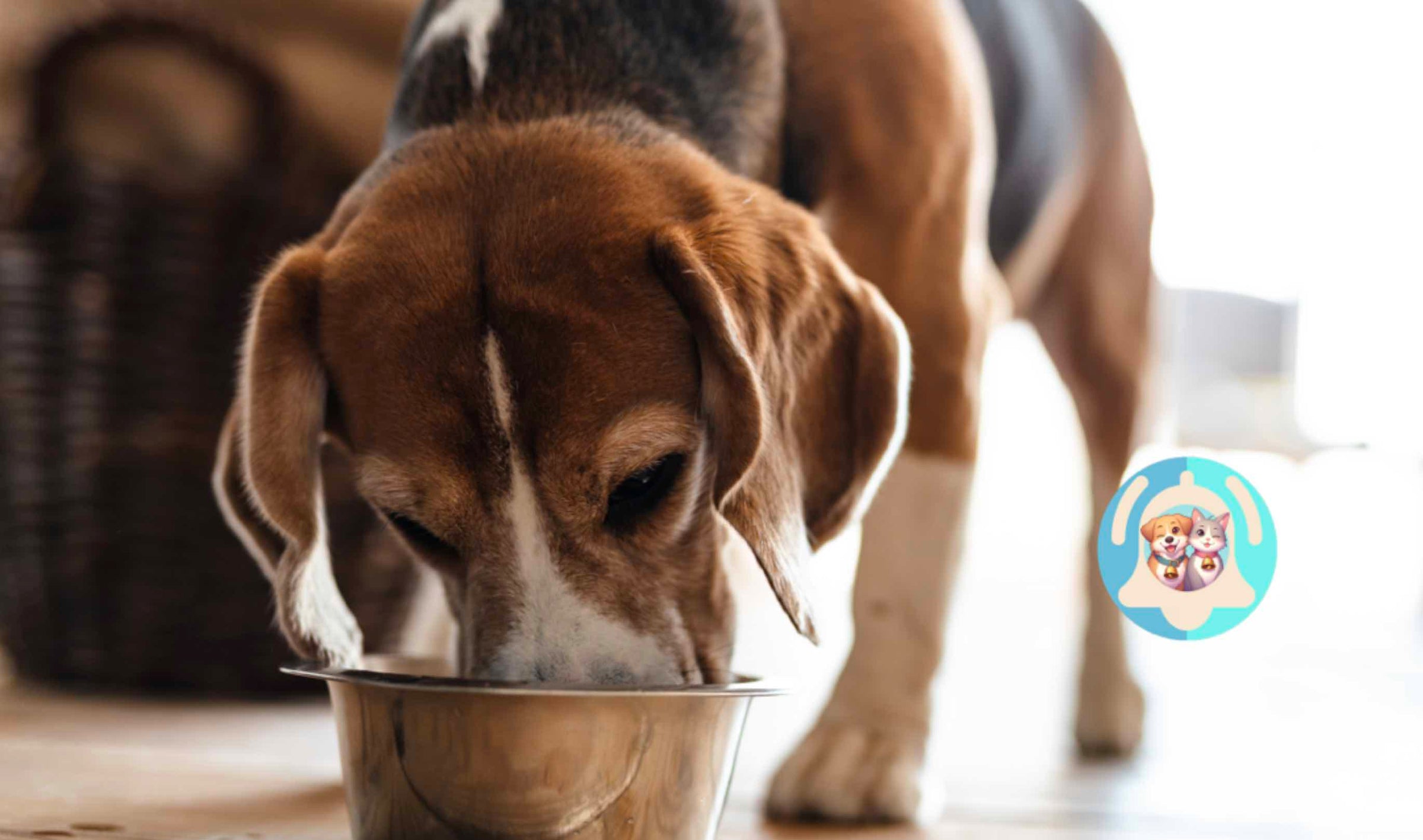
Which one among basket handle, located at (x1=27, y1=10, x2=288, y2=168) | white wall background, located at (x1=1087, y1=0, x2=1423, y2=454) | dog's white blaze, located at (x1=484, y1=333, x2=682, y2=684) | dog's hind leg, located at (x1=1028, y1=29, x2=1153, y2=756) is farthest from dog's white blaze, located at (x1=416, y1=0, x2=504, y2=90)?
dog's hind leg, located at (x1=1028, y1=29, x2=1153, y2=756)

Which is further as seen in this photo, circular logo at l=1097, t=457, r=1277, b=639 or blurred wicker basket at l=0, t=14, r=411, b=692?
blurred wicker basket at l=0, t=14, r=411, b=692

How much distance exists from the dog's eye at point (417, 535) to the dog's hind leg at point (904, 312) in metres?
0.49

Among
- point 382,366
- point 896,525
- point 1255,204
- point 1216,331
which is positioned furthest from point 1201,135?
point 382,366

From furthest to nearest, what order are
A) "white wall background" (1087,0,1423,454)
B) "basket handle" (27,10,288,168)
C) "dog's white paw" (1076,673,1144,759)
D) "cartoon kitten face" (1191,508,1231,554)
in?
"basket handle" (27,10,288,168)
"dog's white paw" (1076,673,1144,759)
"white wall background" (1087,0,1423,454)
"cartoon kitten face" (1191,508,1231,554)

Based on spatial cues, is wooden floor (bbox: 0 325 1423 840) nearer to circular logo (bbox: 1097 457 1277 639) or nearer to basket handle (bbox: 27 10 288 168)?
circular logo (bbox: 1097 457 1277 639)

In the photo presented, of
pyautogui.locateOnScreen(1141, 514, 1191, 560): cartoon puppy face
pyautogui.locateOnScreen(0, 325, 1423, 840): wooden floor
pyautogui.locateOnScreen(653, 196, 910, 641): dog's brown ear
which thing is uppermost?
pyautogui.locateOnScreen(653, 196, 910, 641): dog's brown ear

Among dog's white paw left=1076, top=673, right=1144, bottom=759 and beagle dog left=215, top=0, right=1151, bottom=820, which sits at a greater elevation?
beagle dog left=215, top=0, right=1151, bottom=820

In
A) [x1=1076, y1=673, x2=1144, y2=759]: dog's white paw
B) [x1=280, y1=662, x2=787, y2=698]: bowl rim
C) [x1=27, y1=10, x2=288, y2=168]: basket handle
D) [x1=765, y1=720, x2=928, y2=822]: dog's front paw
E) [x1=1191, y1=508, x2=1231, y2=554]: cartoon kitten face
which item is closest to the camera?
[x1=280, y1=662, x2=787, y2=698]: bowl rim

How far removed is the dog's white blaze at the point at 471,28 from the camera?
159cm

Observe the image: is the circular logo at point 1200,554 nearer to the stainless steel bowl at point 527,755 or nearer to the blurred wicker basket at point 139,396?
the stainless steel bowl at point 527,755

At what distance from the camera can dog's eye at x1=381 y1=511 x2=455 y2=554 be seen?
1.36m

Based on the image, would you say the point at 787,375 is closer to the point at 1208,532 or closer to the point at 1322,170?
the point at 1208,532

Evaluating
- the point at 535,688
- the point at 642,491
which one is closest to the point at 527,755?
the point at 535,688

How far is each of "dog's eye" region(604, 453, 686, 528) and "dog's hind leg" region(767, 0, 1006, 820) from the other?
0.42 meters
